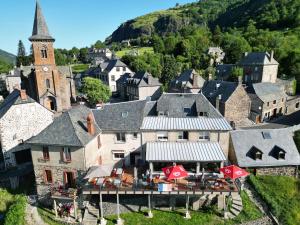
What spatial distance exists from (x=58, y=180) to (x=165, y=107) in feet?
58.1

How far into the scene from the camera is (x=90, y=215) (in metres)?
26.8

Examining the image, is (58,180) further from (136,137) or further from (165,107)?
(165,107)

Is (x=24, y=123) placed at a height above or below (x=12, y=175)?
above

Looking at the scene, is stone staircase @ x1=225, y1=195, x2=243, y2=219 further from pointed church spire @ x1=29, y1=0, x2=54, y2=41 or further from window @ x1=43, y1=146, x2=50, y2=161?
pointed church spire @ x1=29, y1=0, x2=54, y2=41

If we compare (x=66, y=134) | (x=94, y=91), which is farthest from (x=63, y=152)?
(x=94, y=91)

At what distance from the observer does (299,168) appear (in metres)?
32.3

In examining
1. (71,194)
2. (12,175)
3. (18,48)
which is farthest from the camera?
(18,48)

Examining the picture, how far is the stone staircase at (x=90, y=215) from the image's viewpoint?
85.3 ft

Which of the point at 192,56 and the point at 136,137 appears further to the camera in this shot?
the point at 192,56

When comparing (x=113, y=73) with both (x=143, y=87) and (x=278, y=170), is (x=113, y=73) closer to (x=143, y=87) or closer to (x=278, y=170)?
(x=143, y=87)

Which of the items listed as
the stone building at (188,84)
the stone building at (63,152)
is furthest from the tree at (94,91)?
the stone building at (63,152)

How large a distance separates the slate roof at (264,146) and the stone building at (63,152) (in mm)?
19912

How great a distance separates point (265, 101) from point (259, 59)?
83.4ft

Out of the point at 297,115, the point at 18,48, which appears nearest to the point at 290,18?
the point at 297,115
